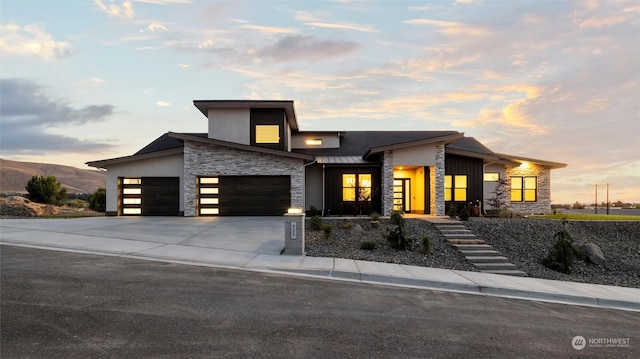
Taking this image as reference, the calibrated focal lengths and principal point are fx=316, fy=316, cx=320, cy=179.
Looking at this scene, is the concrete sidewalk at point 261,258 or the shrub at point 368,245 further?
the shrub at point 368,245

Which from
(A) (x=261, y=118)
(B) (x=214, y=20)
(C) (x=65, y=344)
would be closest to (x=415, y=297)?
(C) (x=65, y=344)

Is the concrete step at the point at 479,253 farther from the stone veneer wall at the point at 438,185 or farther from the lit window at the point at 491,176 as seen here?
the lit window at the point at 491,176

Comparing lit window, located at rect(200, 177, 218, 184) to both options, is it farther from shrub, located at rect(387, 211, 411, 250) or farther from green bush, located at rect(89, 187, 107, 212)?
green bush, located at rect(89, 187, 107, 212)

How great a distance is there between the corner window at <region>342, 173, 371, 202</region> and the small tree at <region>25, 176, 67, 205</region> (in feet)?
82.1

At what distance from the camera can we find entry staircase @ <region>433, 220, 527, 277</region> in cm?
1077

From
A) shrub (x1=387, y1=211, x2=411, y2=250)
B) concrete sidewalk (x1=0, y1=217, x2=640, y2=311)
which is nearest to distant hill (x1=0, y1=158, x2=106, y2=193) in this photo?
concrete sidewalk (x1=0, y1=217, x2=640, y2=311)

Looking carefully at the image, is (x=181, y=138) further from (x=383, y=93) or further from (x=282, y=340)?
(x=282, y=340)

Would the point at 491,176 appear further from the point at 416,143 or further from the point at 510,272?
the point at 510,272

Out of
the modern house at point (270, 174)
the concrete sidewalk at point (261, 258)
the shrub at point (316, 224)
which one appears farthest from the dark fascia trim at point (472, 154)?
the concrete sidewalk at point (261, 258)

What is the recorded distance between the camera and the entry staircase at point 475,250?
424 inches

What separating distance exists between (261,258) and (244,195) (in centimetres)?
1053

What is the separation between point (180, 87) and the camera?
766 inches

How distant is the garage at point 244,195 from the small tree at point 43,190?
1679cm

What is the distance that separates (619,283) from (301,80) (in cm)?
1859
